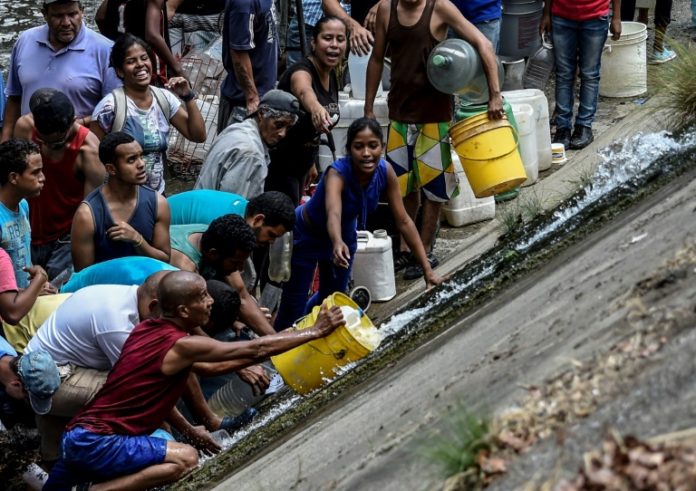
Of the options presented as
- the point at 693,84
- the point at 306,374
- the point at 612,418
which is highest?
the point at 612,418

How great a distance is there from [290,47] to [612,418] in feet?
24.7

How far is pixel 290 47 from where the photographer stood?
1038 centimetres

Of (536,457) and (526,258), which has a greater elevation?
(536,457)

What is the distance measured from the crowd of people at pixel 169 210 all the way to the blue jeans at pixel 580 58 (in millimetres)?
272

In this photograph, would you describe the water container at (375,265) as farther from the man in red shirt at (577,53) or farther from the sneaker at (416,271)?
the man in red shirt at (577,53)

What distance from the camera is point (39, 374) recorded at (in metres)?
5.64

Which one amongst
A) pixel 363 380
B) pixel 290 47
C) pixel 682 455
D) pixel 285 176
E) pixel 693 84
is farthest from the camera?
pixel 290 47

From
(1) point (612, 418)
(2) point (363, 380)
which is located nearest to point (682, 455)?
(1) point (612, 418)

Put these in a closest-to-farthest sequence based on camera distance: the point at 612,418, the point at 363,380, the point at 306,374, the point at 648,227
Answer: the point at 612,418 < the point at 648,227 < the point at 363,380 < the point at 306,374

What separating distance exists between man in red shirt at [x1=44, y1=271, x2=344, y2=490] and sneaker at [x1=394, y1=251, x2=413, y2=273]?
3.13 m

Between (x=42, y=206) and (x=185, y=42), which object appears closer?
(x=42, y=206)

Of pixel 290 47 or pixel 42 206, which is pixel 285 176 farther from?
pixel 290 47

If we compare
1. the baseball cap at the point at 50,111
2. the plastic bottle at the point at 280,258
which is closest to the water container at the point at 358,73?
the plastic bottle at the point at 280,258

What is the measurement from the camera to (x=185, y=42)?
1091 cm
